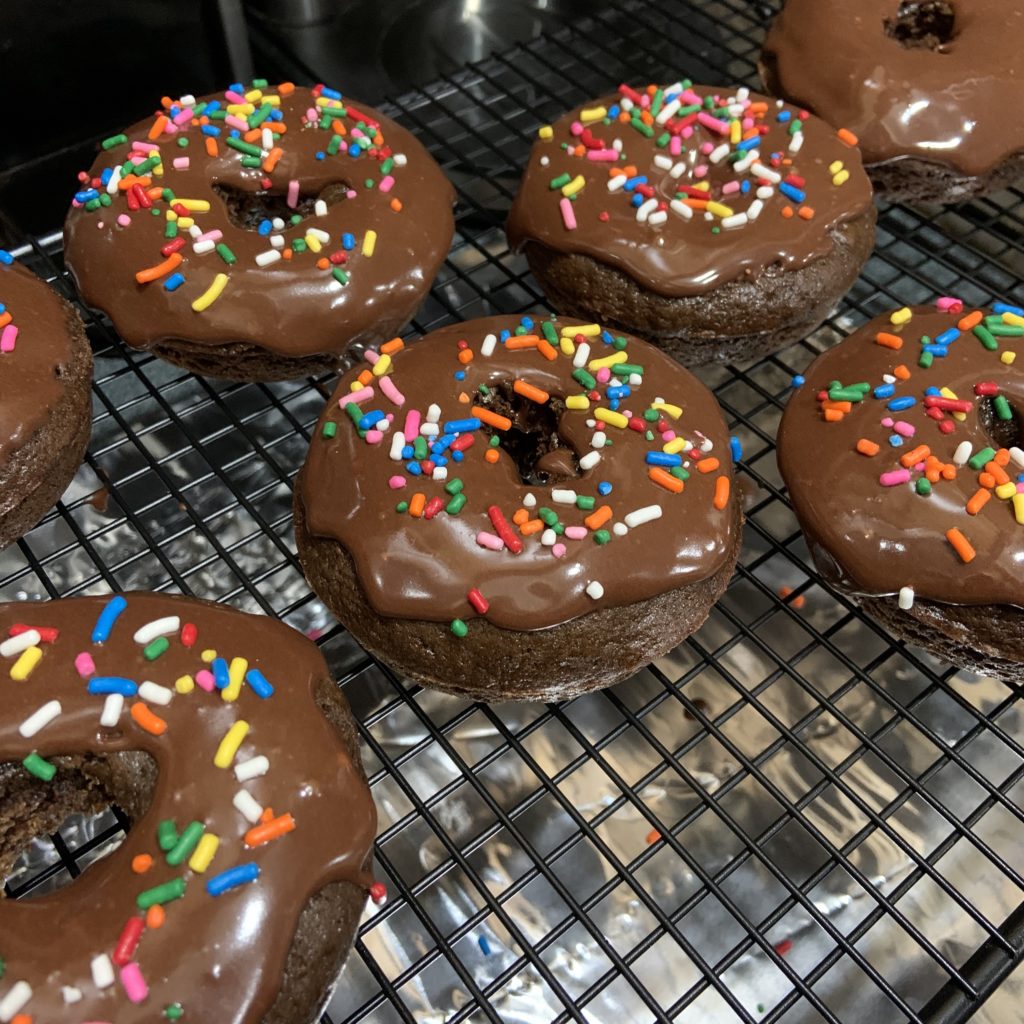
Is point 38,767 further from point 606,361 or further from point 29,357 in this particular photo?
point 606,361

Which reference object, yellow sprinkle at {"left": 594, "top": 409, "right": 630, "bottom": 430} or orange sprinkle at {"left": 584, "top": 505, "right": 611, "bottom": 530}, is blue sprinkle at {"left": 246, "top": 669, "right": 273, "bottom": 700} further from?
yellow sprinkle at {"left": 594, "top": 409, "right": 630, "bottom": 430}

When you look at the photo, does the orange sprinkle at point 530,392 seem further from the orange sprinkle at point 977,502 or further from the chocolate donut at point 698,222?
the orange sprinkle at point 977,502

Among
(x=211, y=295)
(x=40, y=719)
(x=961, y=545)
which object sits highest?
(x=211, y=295)

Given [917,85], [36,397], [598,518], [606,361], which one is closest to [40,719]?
[36,397]

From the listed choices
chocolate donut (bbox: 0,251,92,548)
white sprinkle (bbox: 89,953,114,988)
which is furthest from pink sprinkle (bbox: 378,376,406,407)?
white sprinkle (bbox: 89,953,114,988)

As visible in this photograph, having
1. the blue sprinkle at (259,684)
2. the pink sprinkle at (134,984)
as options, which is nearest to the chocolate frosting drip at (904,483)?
the blue sprinkle at (259,684)

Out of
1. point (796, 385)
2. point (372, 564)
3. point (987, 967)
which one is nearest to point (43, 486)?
point (372, 564)
